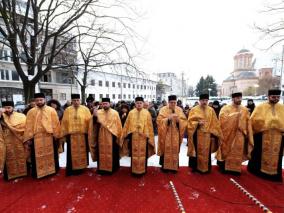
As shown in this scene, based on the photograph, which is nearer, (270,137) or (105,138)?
(270,137)

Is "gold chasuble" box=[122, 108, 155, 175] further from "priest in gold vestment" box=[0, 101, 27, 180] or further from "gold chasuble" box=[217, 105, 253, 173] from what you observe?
"priest in gold vestment" box=[0, 101, 27, 180]

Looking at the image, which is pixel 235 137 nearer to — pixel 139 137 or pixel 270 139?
pixel 270 139

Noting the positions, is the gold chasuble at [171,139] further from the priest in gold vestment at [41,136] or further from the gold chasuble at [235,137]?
the priest in gold vestment at [41,136]

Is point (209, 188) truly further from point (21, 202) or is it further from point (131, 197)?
point (21, 202)

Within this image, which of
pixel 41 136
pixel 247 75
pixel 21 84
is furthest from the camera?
Result: pixel 247 75

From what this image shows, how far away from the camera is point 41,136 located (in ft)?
15.2

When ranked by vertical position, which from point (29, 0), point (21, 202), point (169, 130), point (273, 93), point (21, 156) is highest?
point (29, 0)

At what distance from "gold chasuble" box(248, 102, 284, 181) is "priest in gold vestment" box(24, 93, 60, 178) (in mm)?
4547

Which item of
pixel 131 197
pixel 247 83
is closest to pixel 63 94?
pixel 131 197

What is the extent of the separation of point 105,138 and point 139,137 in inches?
31.2

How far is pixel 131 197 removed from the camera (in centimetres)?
377

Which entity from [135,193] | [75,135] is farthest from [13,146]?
[135,193]

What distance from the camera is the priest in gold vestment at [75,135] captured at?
4832 mm

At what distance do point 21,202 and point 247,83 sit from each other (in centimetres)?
7830
